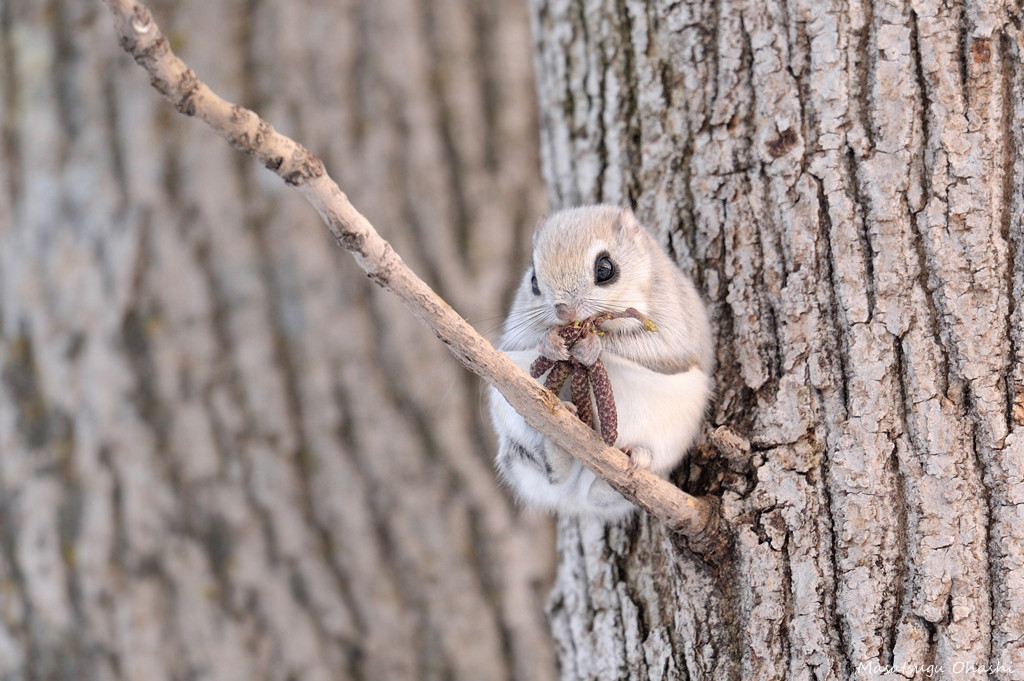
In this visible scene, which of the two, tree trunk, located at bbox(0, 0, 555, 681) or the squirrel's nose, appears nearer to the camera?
the squirrel's nose

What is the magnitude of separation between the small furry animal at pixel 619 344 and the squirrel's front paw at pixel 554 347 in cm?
10

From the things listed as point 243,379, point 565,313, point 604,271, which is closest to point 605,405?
point 565,313

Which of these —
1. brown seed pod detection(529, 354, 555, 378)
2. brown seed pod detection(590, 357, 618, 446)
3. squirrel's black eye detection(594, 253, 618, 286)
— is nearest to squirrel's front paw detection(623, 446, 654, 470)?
brown seed pod detection(590, 357, 618, 446)

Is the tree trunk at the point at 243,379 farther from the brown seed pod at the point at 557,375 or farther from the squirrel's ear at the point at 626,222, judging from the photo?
the brown seed pod at the point at 557,375

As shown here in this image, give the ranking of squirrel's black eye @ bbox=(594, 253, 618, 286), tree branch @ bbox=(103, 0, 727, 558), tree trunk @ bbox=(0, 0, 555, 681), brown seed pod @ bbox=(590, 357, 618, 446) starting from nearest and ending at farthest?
tree branch @ bbox=(103, 0, 727, 558)
brown seed pod @ bbox=(590, 357, 618, 446)
squirrel's black eye @ bbox=(594, 253, 618, 286)
tree trunk @ bbox=(0, 0, 555, 681)

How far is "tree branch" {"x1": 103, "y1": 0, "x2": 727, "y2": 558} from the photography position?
1.08 meters

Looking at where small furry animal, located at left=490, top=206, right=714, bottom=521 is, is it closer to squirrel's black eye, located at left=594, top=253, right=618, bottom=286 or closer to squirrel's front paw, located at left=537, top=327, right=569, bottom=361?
squirrel's black eye, located at left=594, top=253, right=618, bottom=286

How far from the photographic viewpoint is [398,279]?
52.0 inches

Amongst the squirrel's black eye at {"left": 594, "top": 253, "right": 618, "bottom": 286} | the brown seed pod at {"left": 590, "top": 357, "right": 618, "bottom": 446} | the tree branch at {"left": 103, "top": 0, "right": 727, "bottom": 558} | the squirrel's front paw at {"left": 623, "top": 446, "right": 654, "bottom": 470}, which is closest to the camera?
the tree branch at {"left": 103, "top": 0, "right": 727, "bottom": 558}

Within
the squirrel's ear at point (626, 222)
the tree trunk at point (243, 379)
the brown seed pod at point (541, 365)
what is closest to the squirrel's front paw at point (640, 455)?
the brown seed pod at point (541, 365)

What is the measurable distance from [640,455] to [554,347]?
0.29m

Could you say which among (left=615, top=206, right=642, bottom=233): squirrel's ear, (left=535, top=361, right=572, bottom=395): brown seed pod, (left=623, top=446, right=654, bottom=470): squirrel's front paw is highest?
(left=615, top=206, right=642, bottom=233): squirrel's ear

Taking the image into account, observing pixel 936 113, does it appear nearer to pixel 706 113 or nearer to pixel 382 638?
pixel 706 113

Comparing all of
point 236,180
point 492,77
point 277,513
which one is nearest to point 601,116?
point 492,77
